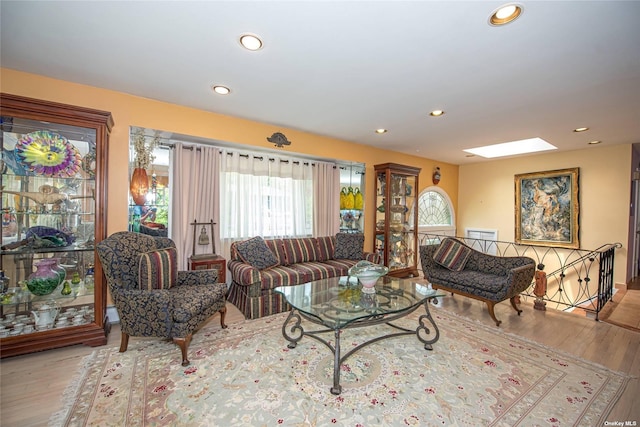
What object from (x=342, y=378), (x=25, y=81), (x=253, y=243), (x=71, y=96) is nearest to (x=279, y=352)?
(x=342, y=378)

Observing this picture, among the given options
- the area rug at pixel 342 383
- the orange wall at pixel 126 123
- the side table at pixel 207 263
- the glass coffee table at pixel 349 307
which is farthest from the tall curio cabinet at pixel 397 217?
the side table at pixel 207 263

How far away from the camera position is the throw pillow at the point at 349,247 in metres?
4.22

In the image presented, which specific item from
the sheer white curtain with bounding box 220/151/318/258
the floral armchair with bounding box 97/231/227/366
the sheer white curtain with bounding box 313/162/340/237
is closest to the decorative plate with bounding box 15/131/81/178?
the floral armchair with bounding box 97/231/227/366

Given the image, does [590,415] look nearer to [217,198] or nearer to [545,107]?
[545,107]

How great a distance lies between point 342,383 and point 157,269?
1855 mm

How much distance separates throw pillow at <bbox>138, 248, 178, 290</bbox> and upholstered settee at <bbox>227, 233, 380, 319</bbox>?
78 cm

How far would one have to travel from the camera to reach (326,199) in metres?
4.60

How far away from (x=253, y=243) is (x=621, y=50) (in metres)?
3.83

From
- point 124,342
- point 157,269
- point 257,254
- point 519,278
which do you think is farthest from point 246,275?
point 519,278

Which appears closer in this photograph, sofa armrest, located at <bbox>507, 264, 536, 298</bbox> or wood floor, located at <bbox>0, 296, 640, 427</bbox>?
wood floor, located at <bbox>0, 296, 640, 427</bbox>

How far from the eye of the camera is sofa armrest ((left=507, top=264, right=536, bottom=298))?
2998mm

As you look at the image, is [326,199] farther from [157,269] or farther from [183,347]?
[183,347]

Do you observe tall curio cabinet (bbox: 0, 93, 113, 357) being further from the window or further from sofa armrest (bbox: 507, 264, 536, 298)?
the window

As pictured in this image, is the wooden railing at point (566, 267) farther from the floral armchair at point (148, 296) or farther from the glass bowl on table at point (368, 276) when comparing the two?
the floral armchair at point (148, 296)
